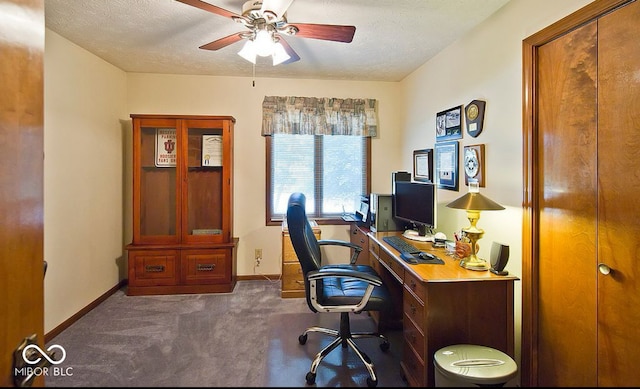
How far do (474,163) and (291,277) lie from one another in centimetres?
209

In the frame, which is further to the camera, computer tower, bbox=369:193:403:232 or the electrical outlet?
the electrical outlet

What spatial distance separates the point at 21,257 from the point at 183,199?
113 inches

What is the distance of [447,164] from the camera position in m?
2.87

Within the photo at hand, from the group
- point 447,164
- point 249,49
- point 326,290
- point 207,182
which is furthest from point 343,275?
point 207,182

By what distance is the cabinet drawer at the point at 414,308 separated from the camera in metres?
1.82

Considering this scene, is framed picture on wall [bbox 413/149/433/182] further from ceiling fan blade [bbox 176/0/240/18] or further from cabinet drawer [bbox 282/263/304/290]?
ceiling fan blade [bbox 176/0/240/18]

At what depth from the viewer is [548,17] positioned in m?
1.79

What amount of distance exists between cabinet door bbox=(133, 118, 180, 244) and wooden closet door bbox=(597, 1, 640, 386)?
3490 mm

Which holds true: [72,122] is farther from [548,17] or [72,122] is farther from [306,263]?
[548,17]

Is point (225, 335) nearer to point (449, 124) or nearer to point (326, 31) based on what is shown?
point (326, 31)

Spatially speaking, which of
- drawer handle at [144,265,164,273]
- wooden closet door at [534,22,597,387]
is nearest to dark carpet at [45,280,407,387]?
drawer handle at [144,265,164,273]

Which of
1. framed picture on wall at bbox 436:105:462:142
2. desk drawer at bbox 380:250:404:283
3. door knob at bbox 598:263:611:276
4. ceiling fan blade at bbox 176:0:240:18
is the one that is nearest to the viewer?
door knob at bbox 598:263:611:276

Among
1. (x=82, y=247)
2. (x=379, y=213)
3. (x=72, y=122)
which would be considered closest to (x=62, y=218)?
(x=82, y=247)

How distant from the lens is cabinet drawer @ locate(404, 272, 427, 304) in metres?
1.78
